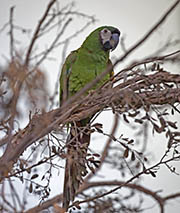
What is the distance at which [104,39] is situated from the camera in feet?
2.93

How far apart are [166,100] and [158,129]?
48 millimetres

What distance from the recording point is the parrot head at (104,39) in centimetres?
88

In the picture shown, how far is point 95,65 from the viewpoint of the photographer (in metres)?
0.85

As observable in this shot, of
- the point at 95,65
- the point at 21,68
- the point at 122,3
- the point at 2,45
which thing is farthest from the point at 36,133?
the point at 122,3

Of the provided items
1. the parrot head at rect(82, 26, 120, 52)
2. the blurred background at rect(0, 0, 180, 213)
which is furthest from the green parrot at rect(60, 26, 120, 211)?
the blurred background at rect(0, 0, 180, 213)

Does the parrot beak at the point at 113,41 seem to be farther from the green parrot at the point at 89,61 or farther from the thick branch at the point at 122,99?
the thick branch at the point at 122,99

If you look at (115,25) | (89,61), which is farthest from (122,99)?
(115,25)

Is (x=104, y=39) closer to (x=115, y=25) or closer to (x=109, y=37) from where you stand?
(x=109, y=37)

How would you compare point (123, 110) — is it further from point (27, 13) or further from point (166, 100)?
point (27, 13)

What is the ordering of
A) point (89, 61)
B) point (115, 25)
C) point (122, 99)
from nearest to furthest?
point (122, 99) < point (89, 61) < point (115, 25)

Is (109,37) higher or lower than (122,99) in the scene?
higher

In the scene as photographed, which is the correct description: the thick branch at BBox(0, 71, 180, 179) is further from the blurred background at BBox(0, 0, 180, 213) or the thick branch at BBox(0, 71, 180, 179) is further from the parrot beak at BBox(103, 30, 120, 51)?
the blurred background at BBox(0, 0, 180, 213)

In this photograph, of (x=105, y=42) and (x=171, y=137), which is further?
(x=105, y=42)

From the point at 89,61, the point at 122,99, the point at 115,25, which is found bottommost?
the point at 122,99
